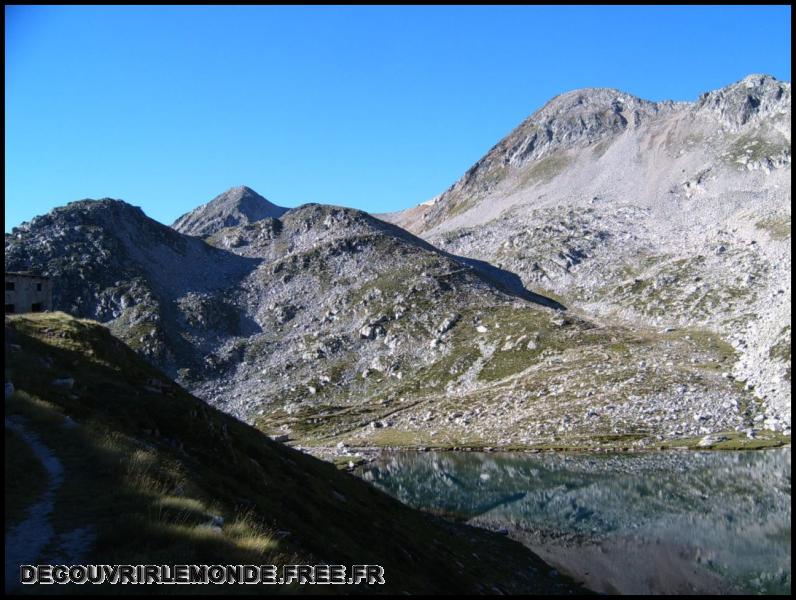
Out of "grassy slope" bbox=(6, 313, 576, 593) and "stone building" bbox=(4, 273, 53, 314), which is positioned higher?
"stone building" bbox=(4, 273, 53, 314)

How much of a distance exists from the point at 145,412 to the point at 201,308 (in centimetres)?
14761

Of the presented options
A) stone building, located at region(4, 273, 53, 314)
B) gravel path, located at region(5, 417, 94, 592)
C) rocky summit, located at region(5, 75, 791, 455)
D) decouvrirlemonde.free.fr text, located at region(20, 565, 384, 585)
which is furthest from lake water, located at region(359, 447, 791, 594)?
stone building, located at region(4, 273, 53, 314)

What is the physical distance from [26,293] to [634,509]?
6824 cm

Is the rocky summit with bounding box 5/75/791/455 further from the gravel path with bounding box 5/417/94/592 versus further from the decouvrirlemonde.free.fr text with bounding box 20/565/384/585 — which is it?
the gravel path with bounding box 5/417/94/592

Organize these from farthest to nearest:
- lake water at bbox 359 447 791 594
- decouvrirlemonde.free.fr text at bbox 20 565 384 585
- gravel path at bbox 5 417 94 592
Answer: lake water at bbox 359 447 791 594, gravel path at bbox 5 417 94 592, decouvrirlemonde.free.fr text at bbox 20 565 384 585

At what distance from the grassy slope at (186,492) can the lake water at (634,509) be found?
536 cm

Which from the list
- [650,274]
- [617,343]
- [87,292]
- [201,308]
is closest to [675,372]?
[617,343]

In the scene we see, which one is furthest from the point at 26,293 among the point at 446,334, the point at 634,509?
the point at 446,334

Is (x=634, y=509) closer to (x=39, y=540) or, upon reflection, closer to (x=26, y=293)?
(x=39, y=540)

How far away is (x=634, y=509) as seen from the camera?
49.8 metres

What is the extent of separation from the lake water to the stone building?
46774mm

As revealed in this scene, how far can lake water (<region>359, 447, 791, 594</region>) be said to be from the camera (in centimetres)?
3562

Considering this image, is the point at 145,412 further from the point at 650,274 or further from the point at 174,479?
the point at 650,274

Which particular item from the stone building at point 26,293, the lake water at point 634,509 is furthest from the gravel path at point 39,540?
the stone building at point 26,293
